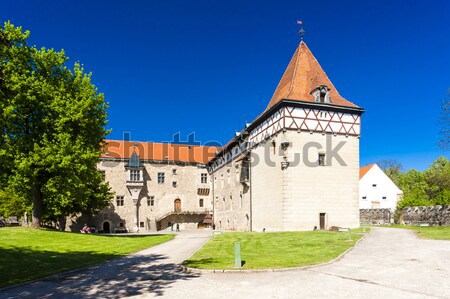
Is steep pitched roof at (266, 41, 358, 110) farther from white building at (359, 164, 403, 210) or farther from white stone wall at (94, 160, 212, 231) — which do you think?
white building at (359, 164, 403, 210)

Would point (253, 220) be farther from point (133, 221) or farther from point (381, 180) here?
point (381, 180)

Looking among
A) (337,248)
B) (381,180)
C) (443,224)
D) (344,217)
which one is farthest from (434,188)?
(337,248)

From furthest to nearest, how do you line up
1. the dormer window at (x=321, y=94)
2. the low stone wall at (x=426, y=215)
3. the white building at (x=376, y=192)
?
the white building at (x=376, y=192) < the dormer window at (x=321, y=94) < the low stone wall at (x=426, y=215)

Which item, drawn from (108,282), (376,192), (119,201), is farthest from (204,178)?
(108,282)

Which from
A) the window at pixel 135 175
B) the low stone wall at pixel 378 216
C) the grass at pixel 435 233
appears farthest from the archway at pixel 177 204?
the grass at pixel 435 233

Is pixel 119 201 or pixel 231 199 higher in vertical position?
pixel 231 199

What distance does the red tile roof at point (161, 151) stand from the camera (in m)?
51.3

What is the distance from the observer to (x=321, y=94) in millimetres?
29656

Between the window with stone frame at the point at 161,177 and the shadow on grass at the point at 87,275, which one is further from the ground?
the window with stone frame at the point at 161,177

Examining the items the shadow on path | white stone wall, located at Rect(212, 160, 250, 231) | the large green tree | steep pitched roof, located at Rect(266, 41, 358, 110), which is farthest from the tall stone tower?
the shadow on path

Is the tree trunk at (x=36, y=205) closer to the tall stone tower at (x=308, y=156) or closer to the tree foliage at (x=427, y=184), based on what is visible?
the tall stone tower at (x=308, y=156)

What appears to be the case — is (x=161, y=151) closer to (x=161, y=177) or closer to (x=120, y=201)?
(x=161, y=177)

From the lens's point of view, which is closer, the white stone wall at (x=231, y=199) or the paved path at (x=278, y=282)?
the paved path at (x=278, y=282)

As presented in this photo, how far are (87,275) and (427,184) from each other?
182 ft
